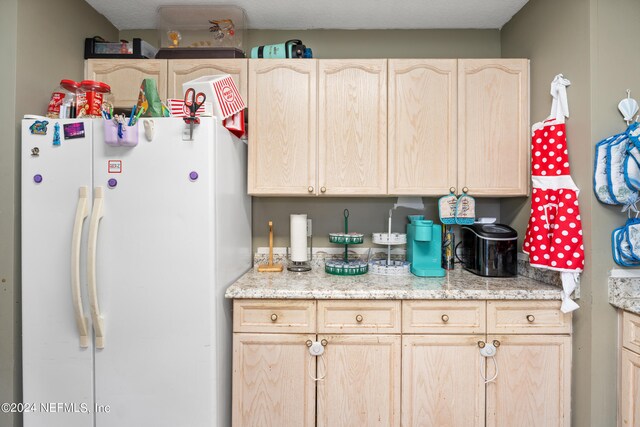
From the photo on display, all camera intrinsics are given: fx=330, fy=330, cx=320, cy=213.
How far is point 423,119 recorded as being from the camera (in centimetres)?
191

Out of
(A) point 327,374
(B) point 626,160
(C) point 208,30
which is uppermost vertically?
(C) point 208,30

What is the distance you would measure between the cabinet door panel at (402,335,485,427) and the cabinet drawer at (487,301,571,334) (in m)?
0.12

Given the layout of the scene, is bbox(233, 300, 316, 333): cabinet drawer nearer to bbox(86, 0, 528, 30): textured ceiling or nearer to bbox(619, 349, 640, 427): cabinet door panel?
bbox(619, 349, 640, 427): cabinet door panel

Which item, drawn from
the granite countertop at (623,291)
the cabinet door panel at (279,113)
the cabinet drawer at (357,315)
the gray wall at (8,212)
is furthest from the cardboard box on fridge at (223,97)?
the granite countertop at (623,291)

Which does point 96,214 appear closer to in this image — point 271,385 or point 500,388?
point 271,385

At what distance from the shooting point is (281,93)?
1.92 m

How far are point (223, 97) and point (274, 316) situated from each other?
1.12 metres

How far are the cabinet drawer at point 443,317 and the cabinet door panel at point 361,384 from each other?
12 centimetres

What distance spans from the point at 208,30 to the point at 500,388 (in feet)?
8.48

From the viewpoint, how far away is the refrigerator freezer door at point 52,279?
1463 millimetres

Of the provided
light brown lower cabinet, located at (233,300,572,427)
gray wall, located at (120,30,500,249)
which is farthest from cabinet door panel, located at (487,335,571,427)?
gray wall, located at (120,30,500,249)

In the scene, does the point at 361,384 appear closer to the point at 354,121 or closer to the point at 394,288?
the point at 394,288

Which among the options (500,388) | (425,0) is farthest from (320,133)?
(500,388)

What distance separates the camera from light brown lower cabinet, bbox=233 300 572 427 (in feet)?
5.14
